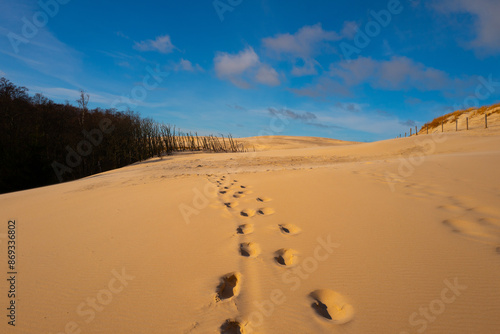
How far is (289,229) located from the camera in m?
2.41

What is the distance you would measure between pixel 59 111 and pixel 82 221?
14.8 m

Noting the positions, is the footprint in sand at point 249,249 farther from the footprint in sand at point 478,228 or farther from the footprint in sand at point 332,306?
the footprint in sand at point 478,228

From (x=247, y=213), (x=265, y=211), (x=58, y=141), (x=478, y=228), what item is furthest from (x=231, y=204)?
(x=58, y=141)

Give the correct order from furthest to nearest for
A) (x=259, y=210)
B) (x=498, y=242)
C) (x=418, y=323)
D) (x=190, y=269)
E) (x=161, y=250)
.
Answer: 1. (x=259, y=210)
2. (x=161, y=250)
3. (x=498, y=242)
4. (x=190, y=269)
5. (x=418, y=323)

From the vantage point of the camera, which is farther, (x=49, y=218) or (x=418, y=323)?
(x=49, y=218)

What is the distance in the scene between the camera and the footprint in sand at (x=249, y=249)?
6.42 ft

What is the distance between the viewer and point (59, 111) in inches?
542

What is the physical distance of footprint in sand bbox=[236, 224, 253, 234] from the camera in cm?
238

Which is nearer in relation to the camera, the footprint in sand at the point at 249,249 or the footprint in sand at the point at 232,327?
the footprint in sand at the point at 232,327

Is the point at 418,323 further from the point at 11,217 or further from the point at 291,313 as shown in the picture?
the point at 11,217

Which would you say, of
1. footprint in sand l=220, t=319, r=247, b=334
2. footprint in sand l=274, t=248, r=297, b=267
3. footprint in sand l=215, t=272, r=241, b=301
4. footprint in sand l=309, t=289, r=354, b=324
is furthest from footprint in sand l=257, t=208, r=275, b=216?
footprint in sand l=220, t=319, r=247, b=334

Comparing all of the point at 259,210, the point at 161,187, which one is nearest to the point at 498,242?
the point at 259,210

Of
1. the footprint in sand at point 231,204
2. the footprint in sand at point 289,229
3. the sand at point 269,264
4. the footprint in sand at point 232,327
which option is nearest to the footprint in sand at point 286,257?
the sand at point 269,264

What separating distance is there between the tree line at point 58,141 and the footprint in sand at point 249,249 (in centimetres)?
1059
